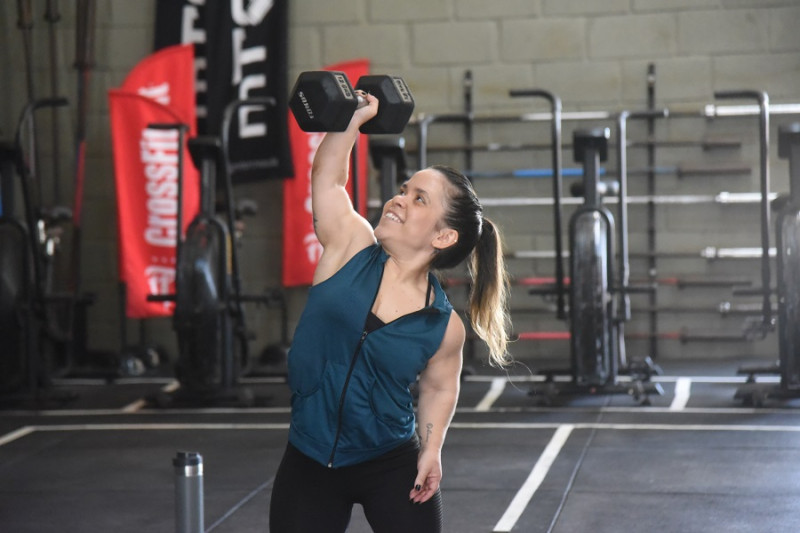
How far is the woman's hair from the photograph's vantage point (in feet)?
7.50

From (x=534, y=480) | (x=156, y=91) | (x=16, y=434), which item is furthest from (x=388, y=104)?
(x=156, y=91)

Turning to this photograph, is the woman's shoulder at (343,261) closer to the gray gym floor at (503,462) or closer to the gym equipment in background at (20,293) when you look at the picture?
the gray gym floor at (503,462)

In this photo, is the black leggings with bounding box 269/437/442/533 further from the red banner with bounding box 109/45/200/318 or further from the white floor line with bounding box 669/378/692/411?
the red banner with bounding box 109/45/200/318

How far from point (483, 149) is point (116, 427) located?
307 centimetres

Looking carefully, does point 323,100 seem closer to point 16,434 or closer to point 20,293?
point 16,434

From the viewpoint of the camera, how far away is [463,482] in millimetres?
4152

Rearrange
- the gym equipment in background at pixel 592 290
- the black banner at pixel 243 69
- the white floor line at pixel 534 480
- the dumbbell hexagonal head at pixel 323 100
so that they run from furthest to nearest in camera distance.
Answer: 1. the black banner at pixel 243 69
2. the gym equipment in background at pixel 592 290
3. the white floor line at pixel 534 480
4. the dumbbell hexagonal head at pixel 323 100

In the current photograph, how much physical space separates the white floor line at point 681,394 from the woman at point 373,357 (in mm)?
3530

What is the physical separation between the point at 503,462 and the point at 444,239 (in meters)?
2.36

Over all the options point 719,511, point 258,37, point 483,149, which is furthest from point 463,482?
point 258,37

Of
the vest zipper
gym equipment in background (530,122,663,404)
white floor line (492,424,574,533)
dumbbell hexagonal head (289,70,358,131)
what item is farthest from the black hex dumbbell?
gym equipment in background (530,122,663,404)

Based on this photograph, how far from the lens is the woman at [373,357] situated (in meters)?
2.17

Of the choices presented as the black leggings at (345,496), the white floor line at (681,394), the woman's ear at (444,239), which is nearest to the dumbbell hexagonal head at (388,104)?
the woman's ear at (444,239)

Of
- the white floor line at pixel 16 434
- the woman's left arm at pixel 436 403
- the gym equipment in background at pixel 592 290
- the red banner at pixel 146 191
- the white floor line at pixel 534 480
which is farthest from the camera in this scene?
the red banner at pixel 146 191
